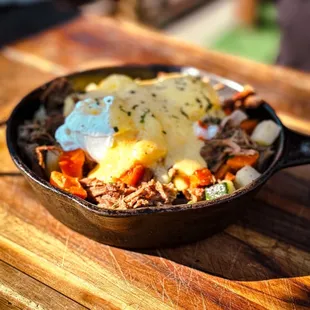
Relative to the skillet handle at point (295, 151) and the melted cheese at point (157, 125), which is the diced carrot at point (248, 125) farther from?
the skillet handle at point (295, 151)

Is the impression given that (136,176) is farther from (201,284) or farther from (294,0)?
(294,0)

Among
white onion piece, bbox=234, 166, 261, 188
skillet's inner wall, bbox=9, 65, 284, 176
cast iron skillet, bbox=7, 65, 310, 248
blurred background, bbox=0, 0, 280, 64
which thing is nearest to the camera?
cast iron skillet, bbox=7, 65, 310, 248

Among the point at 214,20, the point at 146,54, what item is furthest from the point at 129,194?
the point at 214,20

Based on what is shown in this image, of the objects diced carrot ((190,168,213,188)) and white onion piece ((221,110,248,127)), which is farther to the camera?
white onion piece ((221,110,248,127))

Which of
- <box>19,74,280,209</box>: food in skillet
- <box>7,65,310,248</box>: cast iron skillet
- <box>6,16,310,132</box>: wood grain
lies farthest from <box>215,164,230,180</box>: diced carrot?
<box>6,16,310,132</box>: wood grain

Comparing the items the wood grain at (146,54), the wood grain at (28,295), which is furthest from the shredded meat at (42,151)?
the wood grain at (146,54)

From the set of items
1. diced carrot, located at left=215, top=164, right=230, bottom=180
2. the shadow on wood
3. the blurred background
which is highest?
diced carrot, located at left=215, top=164, right=230, bottom=180

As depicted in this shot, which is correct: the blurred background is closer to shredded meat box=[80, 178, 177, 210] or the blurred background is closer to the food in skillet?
the food in skillet
